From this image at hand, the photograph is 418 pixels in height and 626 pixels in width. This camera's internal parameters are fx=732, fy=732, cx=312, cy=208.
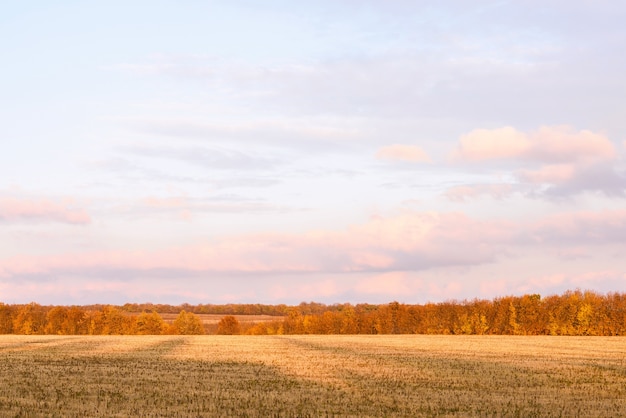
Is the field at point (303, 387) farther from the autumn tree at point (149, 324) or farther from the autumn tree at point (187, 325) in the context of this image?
the autumn tree at point (187, 325)

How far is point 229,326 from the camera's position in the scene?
146625mm

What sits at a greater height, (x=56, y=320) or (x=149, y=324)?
(x=56, y=320)

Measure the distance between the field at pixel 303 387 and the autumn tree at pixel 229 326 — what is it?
10190 centimetres

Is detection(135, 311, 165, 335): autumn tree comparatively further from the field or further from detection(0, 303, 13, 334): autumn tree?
the field

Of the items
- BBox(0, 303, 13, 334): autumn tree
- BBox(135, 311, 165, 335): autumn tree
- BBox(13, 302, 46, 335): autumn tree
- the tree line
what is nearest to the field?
the tree line

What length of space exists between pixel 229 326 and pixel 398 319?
39.5 m

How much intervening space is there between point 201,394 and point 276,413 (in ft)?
16.9

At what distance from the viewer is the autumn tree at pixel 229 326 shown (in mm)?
145038

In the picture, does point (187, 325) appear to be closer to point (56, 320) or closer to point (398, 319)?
point (56, 320)

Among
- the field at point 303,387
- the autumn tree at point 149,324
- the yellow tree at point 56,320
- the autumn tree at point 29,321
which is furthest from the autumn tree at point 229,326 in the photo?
the field at point 303,387

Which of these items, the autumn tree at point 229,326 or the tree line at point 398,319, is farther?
the autumn tree at point 229,326

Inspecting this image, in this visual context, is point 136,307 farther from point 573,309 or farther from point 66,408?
point 66,408

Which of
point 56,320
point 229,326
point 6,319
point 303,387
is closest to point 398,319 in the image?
point 229,326

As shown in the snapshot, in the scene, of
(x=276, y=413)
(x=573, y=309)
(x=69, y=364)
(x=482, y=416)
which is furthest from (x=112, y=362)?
(x=573, y=309)
